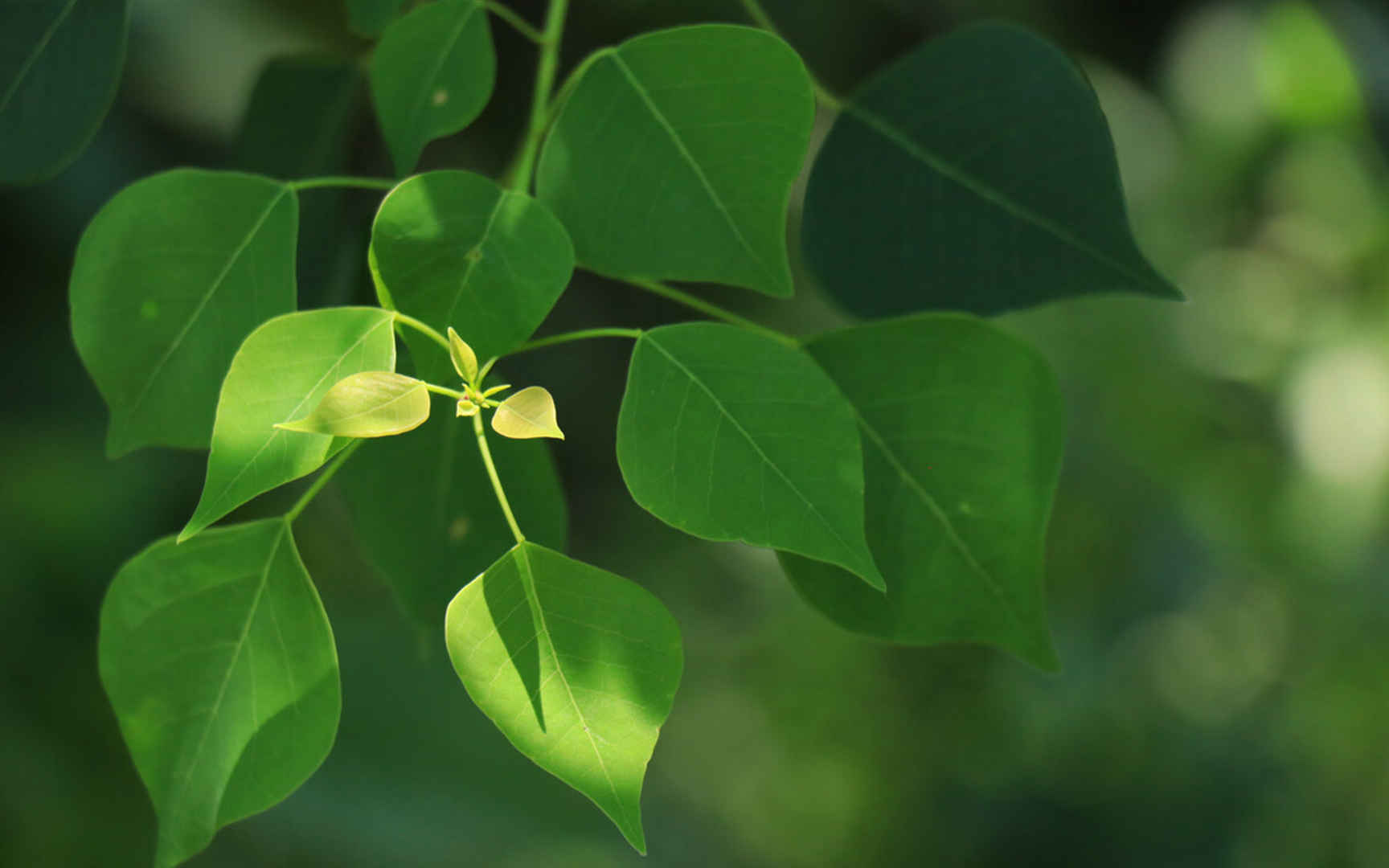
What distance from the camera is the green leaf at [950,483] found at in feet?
0.90

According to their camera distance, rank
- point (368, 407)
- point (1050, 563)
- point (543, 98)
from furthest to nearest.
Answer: point (1050, 563)
point (543, 98)
point (368, 407)

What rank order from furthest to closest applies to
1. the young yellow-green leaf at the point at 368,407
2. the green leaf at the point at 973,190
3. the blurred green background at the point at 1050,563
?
the blurred green background at the point at 1050,563
the green leaf at the point at 973,190
the young yellow-green leaf at the point at 368,407

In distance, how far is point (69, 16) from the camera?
1.09ft

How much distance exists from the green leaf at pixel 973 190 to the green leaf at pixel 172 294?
152 millimetres

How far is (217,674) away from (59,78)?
0.62 ft

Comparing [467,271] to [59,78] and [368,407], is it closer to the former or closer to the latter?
[368,407]

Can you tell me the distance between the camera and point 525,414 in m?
0.21

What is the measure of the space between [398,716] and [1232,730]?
891mm

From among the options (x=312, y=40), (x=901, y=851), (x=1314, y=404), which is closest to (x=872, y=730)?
(x=901, y=851)

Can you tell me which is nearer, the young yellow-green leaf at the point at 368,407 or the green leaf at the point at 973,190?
the young yellow-green leaf at the point at 368,407

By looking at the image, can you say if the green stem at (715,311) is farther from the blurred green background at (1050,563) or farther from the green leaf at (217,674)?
the blurred green background at (1050,563)

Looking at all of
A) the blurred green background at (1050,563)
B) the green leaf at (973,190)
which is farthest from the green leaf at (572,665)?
the blurred green background at (1050,563)

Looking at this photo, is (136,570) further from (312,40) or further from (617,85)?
(312,40)

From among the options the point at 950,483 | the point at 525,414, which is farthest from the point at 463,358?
the point at 950,483
